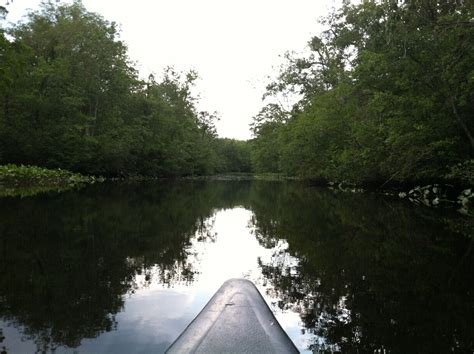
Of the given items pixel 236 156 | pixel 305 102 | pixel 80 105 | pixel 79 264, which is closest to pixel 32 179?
pixel 80 105

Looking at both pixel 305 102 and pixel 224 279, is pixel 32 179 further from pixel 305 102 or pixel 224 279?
pixel 305 102

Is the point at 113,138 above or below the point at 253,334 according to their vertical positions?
above

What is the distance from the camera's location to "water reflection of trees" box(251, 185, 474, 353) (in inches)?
121

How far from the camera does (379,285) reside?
4477 mm

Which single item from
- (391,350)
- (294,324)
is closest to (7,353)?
(294,324)

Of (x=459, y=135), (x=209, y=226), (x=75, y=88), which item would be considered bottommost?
(x=209, y=226)

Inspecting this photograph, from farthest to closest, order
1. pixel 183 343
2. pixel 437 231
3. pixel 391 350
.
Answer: pixel 437 231, pixel 391 350, pixel 183 343

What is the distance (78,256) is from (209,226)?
412 cm

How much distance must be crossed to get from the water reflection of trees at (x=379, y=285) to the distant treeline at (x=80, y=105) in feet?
60.8

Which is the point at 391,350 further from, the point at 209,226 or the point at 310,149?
the point at 310,149

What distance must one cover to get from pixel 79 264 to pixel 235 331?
10.2 feet

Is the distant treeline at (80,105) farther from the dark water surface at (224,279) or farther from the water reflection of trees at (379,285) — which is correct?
the water reflection of trees at (379,285)

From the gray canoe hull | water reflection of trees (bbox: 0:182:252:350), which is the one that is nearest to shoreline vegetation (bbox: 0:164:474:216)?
water reflection of trees (bbox: 0:182:252:350)

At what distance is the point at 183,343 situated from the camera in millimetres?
2512
